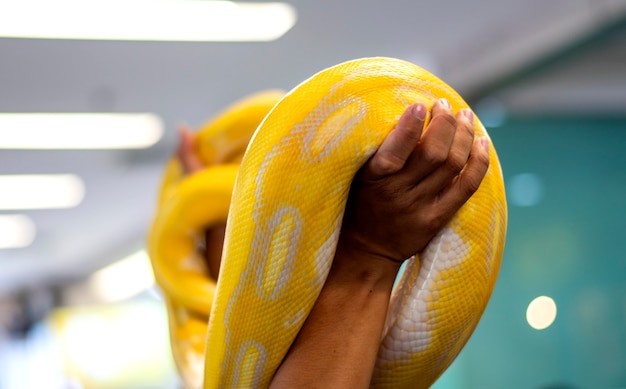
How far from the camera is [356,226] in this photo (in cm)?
79

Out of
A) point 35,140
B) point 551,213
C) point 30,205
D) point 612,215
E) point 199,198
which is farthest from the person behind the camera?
point 30,205

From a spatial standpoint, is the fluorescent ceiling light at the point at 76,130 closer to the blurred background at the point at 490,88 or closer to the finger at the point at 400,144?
the blurred background at the point at 490,88

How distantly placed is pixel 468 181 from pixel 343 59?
3.85m

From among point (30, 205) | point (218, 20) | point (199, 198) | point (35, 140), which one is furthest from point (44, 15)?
point (30, 205)

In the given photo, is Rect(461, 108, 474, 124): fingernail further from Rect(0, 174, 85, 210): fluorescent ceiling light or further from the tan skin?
Rect(0, 174, 85, 210): fluorescent ceiling light

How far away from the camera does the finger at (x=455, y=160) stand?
28.5 inches

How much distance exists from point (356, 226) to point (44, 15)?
295 centimetres

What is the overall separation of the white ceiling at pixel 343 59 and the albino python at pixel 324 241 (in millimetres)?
2809

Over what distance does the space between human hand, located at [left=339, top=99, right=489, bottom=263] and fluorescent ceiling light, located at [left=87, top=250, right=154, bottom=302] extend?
30.6 ft

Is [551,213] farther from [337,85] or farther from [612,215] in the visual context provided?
[337,85]

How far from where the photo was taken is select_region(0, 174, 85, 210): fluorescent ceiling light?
6.32 m

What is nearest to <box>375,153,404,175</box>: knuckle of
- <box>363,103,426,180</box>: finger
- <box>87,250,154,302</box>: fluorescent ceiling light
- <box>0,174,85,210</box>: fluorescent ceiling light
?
<box>363,103,426,180</box>: finger

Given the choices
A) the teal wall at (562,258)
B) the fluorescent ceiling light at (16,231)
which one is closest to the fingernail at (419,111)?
the teal wall at (562,258)

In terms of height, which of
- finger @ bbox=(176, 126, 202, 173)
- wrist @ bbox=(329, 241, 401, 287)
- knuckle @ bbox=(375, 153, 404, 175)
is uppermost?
knuckle @ bbox=(375, 153, 404, 175)
